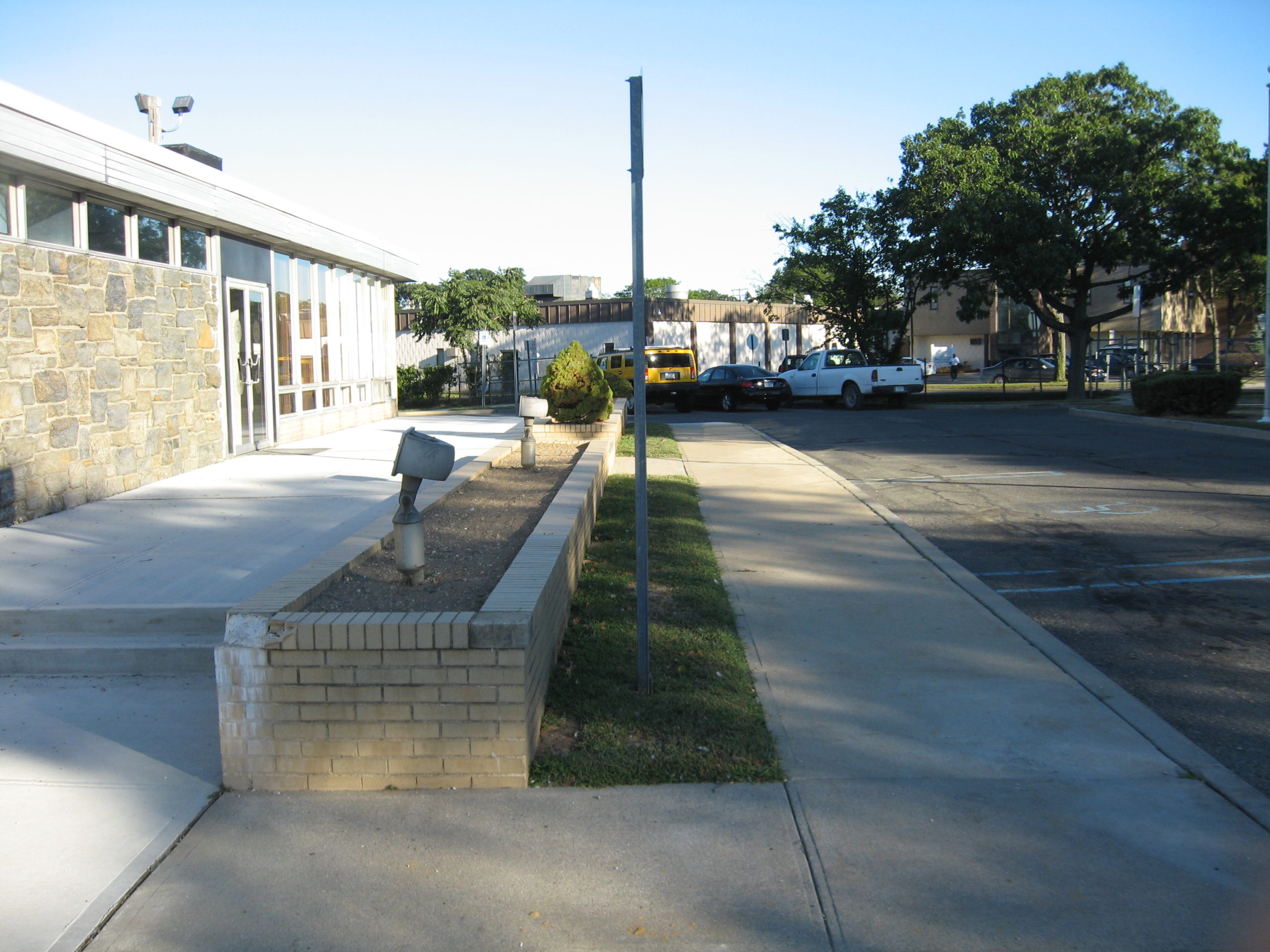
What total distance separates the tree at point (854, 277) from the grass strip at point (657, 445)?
17939mm

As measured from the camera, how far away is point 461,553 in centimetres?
626

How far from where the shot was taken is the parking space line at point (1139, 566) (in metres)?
8.07

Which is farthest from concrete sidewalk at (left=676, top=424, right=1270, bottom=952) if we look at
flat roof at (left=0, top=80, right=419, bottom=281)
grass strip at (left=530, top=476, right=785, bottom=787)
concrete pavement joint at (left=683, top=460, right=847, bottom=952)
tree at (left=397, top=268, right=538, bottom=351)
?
tree at (left=397, top=268, right=538, bottom=351)

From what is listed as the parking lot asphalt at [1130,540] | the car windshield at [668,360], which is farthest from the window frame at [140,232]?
the car windshield at [668,360]

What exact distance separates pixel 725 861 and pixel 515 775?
38.6 inches

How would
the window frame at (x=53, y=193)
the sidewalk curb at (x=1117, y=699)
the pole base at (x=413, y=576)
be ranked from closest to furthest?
the sidewalk curb at (x=1117, y=699), the pole base at (x=413, y=576), the window frame at (x=53, y=193)

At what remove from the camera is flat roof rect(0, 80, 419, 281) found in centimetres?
866

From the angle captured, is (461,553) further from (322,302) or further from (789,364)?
(789,364)

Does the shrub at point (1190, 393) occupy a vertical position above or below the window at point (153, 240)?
below

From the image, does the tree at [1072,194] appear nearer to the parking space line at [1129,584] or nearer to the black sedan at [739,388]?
the black sedan at [739,388]

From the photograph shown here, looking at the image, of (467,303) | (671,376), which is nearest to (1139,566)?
(671,376)

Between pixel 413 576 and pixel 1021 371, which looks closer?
pixel 413 576

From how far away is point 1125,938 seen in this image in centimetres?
322

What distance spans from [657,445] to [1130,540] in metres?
9.02
